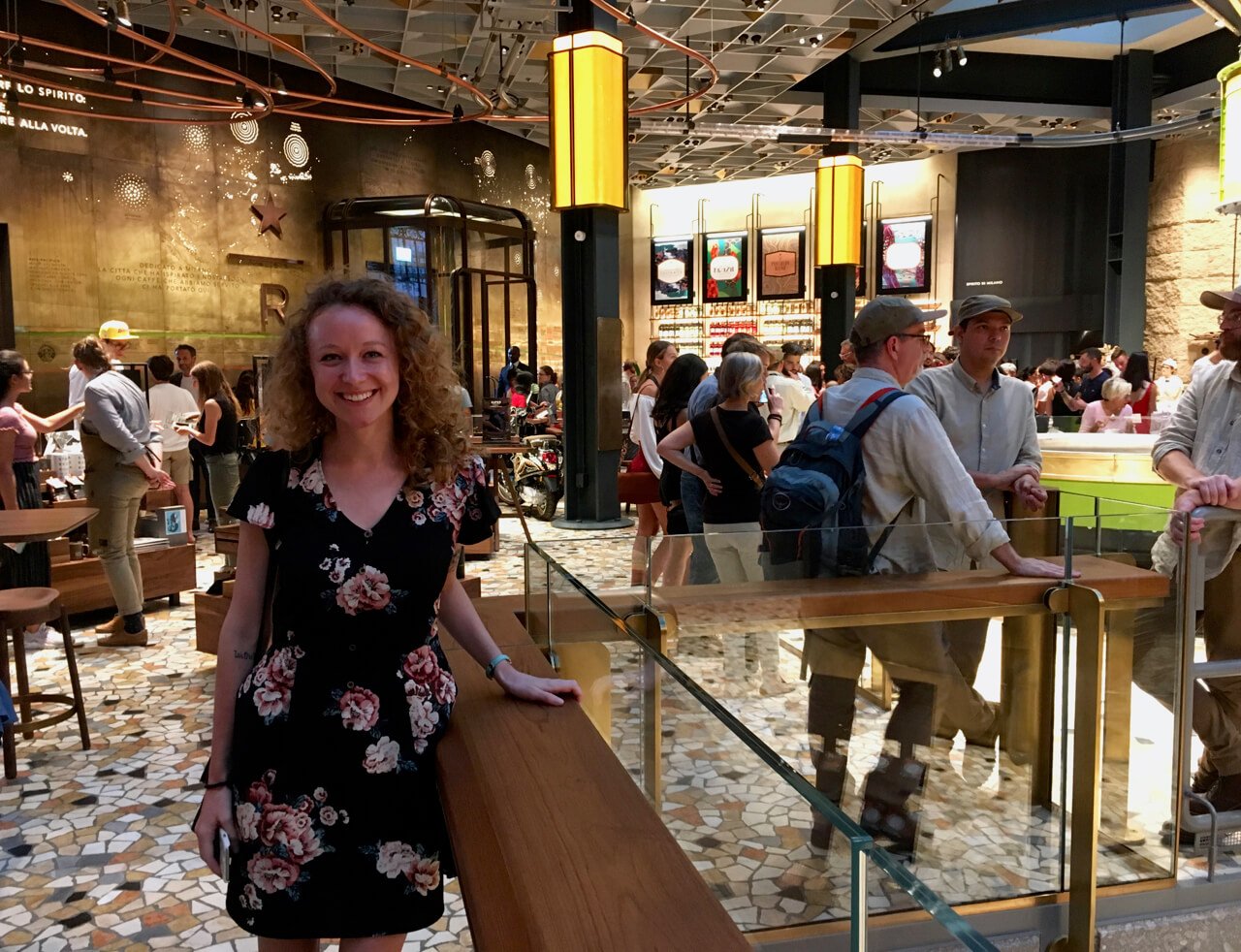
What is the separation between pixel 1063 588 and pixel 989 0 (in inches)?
442

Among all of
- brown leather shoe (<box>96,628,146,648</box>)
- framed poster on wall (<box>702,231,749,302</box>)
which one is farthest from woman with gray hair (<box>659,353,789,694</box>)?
framed poster on wall (<box>702,231,749,302</box>)

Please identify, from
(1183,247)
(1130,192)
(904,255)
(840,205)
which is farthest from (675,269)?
(840,205)

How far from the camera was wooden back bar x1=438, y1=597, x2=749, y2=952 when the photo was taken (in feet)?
2.94

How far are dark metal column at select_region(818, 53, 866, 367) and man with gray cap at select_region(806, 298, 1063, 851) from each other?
30.9ft

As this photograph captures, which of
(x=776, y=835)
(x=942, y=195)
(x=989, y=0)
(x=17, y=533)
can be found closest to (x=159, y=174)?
(x=17, y=533)

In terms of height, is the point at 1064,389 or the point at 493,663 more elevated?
the point at 1064,389

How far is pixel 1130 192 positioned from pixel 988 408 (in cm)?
1224

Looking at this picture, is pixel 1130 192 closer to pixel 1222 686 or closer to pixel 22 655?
pixel 1222 686

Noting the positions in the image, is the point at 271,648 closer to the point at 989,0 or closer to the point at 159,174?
the point at 159,174

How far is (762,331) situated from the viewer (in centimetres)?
1916

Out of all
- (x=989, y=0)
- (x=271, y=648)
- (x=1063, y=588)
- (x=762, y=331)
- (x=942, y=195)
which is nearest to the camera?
(x=271, y=648)

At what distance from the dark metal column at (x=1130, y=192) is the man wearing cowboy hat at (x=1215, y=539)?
11.7 m

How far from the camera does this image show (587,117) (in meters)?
6.54

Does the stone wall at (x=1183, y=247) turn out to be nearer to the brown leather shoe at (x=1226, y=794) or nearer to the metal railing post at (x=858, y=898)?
the brown leather shoe at (x=1226, y=794)
